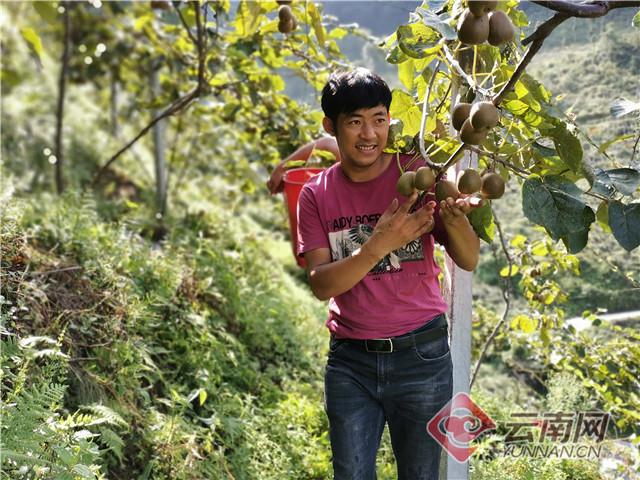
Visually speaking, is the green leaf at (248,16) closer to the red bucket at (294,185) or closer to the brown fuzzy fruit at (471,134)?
the red bucket at (294,185)

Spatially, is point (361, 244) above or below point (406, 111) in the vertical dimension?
below

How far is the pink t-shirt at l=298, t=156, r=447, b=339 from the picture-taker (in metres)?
1.84

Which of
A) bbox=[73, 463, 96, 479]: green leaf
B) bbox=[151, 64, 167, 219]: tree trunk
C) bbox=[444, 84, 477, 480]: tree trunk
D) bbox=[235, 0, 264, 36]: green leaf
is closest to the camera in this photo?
bbox=[73, 463, 96, 479]: green leaf

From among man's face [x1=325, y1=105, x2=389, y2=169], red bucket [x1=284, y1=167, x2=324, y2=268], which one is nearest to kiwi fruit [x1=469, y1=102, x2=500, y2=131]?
man's face [x1=325, y1=105, x2=389, y2=169]

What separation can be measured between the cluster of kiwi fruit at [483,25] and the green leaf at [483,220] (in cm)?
41

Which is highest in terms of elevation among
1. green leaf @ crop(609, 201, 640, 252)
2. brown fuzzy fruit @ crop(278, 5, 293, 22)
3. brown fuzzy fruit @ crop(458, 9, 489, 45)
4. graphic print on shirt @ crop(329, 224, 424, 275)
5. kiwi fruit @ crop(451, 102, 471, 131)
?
brown fuzzy fruit @ crop(278, 5, 293, 22)

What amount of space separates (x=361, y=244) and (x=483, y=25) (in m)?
0.78

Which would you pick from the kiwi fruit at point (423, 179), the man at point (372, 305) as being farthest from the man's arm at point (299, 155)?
the kiwi fruit at point (423, 179)

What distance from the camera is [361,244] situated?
1893mm

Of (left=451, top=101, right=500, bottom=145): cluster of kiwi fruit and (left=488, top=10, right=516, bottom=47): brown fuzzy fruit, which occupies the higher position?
(left=488, top=10, right=516, bottom=47): brown fuzzy fruit

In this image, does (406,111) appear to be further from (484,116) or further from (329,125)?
(484,116)

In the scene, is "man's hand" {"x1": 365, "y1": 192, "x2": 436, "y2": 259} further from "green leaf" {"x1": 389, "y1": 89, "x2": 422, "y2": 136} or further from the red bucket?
the red bucket

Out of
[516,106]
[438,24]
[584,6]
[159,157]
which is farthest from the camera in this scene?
[159,157]

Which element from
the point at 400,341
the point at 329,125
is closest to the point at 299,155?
the point at 329,125
